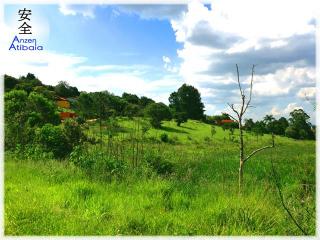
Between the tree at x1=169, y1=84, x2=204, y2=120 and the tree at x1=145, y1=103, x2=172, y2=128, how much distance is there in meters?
2.91

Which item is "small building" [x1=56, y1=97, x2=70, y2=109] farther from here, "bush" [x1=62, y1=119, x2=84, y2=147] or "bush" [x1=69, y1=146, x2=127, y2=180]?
"bush" [x1=69, y1=146, x2=127, y2=180]

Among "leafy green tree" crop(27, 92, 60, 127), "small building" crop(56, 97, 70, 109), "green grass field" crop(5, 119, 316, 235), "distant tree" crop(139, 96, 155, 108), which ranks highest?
"distant tree" crop(139, 96, 155, 108)

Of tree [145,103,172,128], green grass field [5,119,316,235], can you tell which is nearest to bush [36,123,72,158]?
green grass field [5,119,316,235]

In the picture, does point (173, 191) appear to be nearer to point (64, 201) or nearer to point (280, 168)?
point (64, 201)

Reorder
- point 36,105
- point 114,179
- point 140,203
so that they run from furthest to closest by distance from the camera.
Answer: point 36,105 < point 114,179 < point 140,203

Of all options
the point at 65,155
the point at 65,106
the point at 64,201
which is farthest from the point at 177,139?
the point at 64,201

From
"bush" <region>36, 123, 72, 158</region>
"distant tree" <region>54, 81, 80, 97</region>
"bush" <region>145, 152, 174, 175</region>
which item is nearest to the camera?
"bush" <region>145, 152, 174, 175</region>

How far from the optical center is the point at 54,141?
14258 millimetres

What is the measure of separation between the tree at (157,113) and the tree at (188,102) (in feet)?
9.54

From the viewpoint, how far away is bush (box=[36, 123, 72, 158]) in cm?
1420

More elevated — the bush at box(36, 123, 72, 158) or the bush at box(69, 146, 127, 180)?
the bush at box(36, 123, 72, 158)

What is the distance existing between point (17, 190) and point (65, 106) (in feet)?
98.8

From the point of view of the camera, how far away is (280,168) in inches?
684

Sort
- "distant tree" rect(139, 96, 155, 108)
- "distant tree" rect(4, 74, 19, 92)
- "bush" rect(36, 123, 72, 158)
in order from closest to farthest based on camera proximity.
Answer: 1. "bush" rect(36, 123, 72, 158)
2. "distant tree" rect(139, 96, 155, 108)
3. "distant tree" rect(4, 74, 19, 92)
